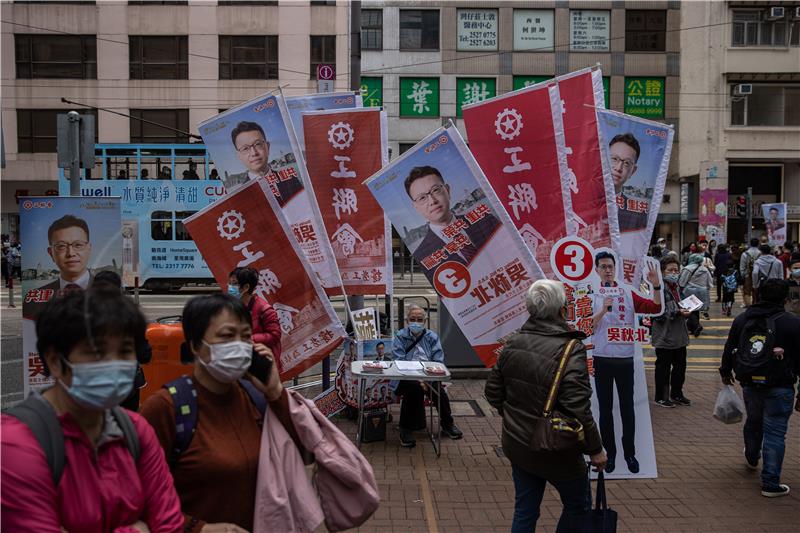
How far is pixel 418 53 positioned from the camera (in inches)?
1352

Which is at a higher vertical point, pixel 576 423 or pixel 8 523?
pixel 8 523

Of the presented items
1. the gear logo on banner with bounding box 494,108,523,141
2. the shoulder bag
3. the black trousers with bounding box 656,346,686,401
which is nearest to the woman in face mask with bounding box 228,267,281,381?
the gear logo on banner with bounding box 494,108,523,141

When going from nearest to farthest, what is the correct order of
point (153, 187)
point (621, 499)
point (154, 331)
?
point (621, 499) < point (154, 331) < point (153, 187)

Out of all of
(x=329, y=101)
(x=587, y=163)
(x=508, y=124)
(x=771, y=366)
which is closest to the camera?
(x=771, y=366)

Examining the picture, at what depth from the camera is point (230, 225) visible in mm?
6883

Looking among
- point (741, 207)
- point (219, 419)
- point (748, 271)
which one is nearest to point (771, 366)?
Result: point (219, 419)

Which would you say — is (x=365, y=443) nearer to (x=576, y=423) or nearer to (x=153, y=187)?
(x=576, y=423)

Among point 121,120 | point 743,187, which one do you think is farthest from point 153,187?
point 743,187

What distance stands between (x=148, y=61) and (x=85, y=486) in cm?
3408

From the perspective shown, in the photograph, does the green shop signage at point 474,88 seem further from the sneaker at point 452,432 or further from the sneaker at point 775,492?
the sneaker at point 775,492

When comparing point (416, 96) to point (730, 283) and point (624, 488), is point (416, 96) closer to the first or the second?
point (730, 283)

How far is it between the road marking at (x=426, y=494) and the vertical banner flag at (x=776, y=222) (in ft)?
65.9

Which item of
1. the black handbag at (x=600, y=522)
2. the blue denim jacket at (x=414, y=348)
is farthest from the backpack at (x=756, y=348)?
the blue denim jacket at (x=414, y=348)

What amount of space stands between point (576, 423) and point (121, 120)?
3324cm
